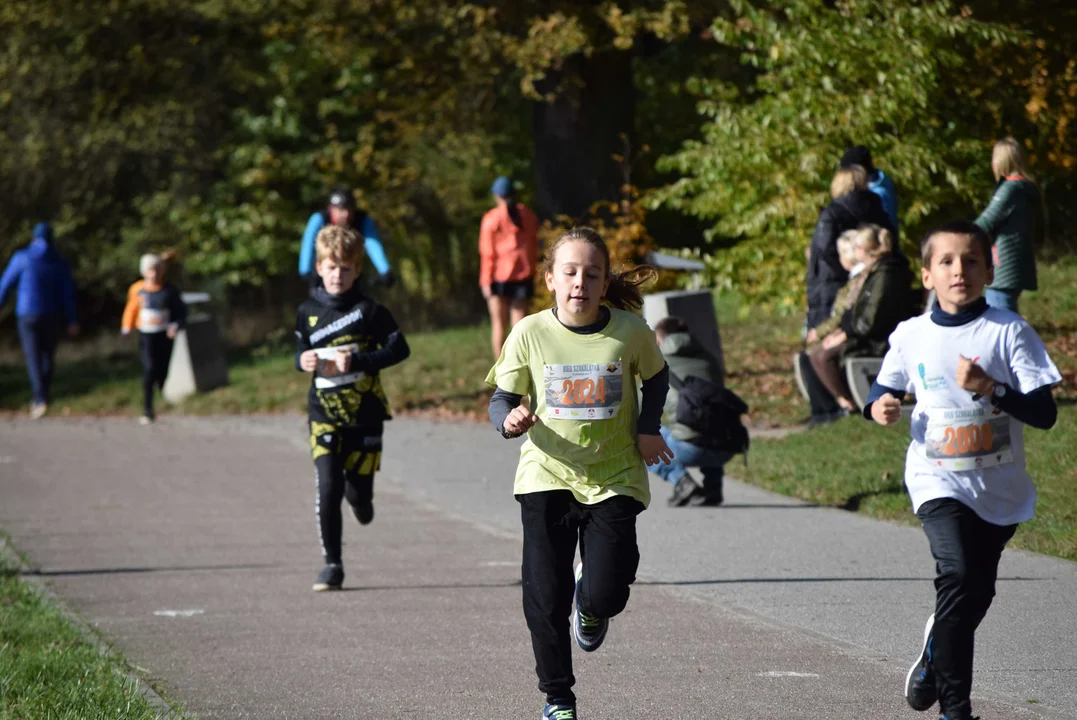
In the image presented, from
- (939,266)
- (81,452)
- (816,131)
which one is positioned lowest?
(81,452)

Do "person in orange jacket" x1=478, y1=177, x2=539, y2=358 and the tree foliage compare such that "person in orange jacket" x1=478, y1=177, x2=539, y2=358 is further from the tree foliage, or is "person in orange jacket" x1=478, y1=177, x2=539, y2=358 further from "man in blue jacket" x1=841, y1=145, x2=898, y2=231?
"man in blue jacket" x1=841, y1=145, x2=898, y2=231

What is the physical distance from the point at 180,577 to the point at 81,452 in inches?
279

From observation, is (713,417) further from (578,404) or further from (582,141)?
(582,141)

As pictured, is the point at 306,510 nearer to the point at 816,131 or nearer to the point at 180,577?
the point at 180,577

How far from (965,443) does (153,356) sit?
13.3 metres

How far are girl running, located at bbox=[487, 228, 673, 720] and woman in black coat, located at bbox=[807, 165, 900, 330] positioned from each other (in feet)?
20.2

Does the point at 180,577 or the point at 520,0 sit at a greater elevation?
the point at 520,0

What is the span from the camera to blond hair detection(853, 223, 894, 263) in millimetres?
10195

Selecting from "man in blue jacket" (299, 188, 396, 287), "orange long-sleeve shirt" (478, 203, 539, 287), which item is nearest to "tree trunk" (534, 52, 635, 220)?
"orange long-sleeve shirt" (478, 203, 539, 287)

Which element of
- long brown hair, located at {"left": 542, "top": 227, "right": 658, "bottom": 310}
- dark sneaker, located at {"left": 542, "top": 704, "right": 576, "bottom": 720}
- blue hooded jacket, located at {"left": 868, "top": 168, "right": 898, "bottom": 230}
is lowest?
dark sneaker, located at {"left": 542, "top": 704, "right": 576, "bottom": 720}

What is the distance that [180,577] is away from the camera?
26.7 feet

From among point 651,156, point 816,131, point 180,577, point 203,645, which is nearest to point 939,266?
point 203,645

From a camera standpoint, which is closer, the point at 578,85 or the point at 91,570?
the point at 91,570

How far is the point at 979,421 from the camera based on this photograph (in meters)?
4.58
